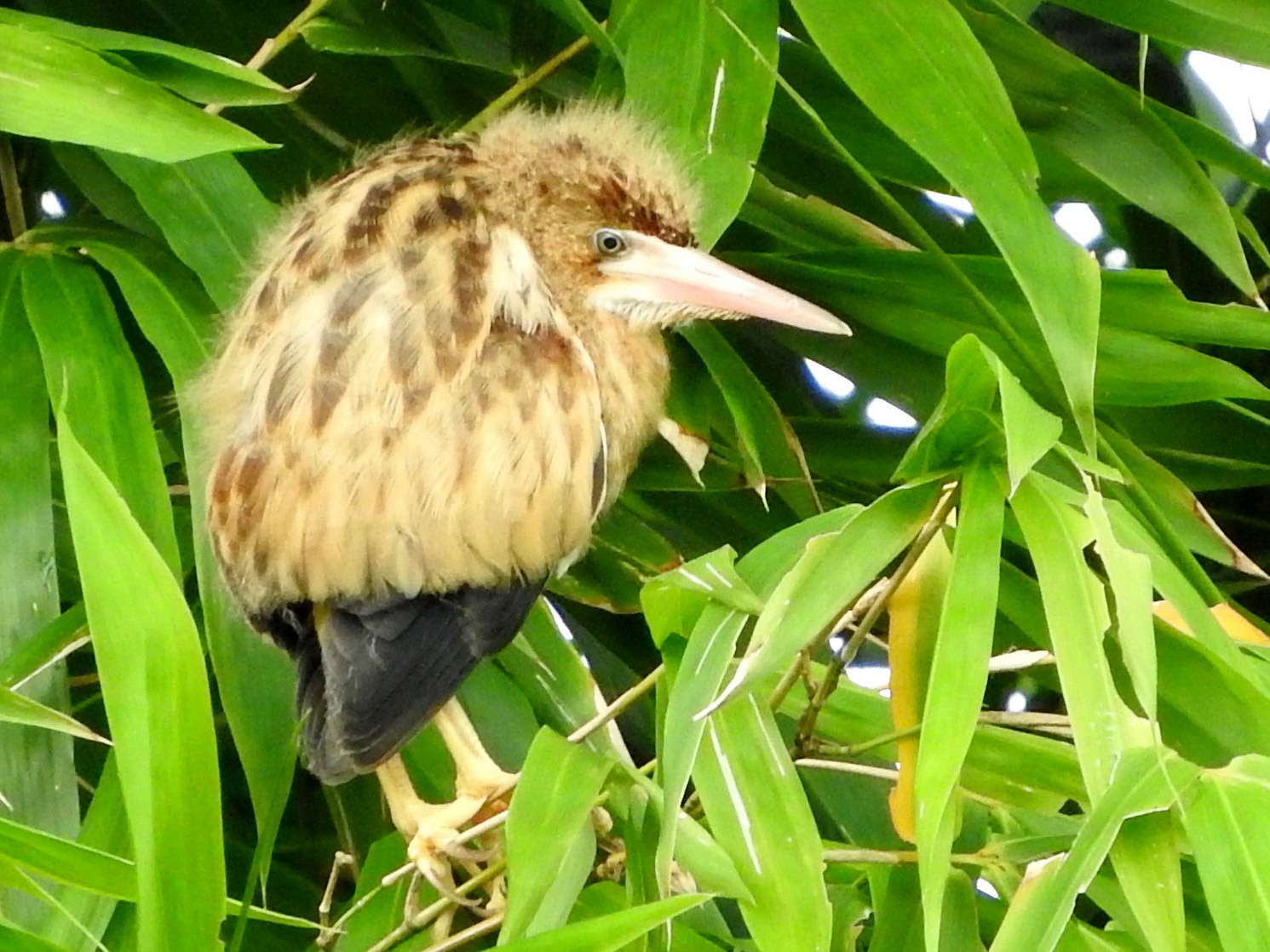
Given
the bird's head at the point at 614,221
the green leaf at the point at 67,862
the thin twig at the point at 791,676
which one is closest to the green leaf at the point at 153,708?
the green leaf at the point at 67,862

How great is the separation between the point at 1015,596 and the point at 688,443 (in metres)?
0.24

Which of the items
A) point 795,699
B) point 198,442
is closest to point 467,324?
point 198,442

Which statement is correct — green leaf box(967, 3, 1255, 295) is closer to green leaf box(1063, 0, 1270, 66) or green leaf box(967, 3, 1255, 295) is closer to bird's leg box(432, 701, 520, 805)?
green leaf box(1063, 0, 1270, 66)

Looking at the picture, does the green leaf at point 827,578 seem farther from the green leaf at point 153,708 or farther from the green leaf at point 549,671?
the green leaf at point 549,671

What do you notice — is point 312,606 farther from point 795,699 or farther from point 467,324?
point 795,699

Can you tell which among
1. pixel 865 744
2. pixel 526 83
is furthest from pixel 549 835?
pixel 526 83

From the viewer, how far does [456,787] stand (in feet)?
3.36

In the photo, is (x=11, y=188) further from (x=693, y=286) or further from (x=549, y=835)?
(x=549, y=835)

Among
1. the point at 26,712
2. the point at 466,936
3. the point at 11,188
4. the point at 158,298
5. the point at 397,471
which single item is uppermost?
the point at 11,188

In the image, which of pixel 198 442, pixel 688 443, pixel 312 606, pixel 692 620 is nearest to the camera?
pixel 692 620

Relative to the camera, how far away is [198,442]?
0.92 meters

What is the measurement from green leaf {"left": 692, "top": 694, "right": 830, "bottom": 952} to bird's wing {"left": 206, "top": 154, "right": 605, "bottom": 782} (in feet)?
0.58

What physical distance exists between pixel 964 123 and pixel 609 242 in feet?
0.78

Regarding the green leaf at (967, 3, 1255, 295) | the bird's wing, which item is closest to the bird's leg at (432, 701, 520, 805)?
the bird's wing
